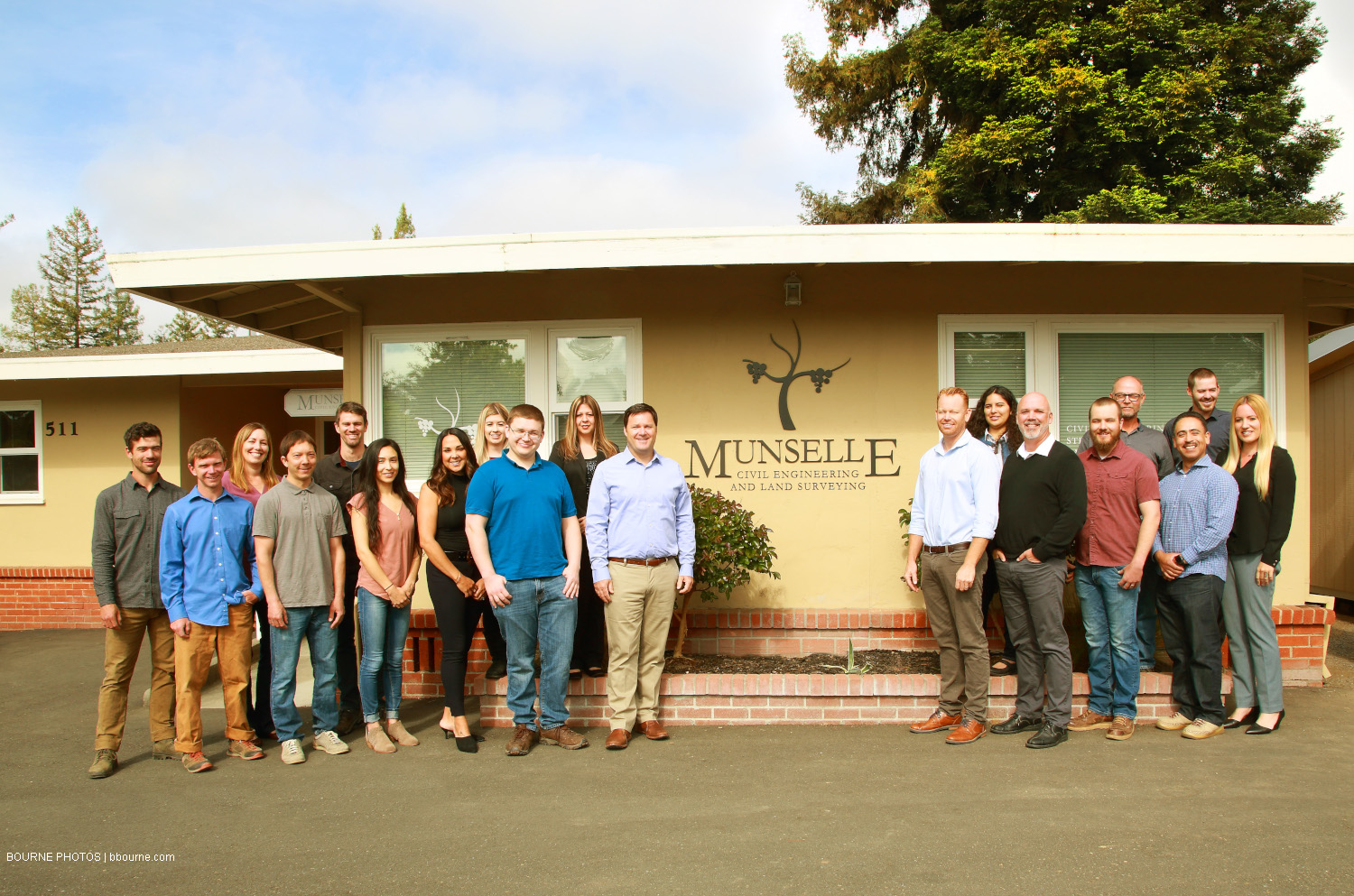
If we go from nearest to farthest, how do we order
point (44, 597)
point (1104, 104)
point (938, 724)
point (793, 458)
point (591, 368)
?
1. point (938, 724)
2. point (793, 458)
3. point (591, 368)
4. point (44, 597)
5. point (1104, 104)

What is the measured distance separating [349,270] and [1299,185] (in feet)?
71.5

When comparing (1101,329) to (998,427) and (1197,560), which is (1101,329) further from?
(1197,560)

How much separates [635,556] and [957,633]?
1.86 meters

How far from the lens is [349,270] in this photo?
5.81 meters

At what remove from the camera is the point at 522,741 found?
4758 millimetres

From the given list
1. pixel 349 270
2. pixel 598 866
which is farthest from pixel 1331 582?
pixel 349 270

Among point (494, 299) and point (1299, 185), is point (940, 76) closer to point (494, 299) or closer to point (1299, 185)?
point (1299, 185)

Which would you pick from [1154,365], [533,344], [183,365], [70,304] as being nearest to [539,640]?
[533,344]

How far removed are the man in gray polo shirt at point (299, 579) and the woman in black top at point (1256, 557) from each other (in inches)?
199

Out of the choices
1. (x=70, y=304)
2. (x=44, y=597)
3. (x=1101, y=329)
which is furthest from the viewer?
(x=70, y=304)

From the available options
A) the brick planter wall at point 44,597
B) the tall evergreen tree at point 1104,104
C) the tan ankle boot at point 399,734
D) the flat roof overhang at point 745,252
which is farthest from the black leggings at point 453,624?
the tall evergreen tree at point 1104,104

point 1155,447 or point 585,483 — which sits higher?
point 1155,447

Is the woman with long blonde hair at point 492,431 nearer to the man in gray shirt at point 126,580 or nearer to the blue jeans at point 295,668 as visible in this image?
the blue jeans at point 295,668

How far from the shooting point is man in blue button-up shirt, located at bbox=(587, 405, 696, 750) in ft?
15.7
